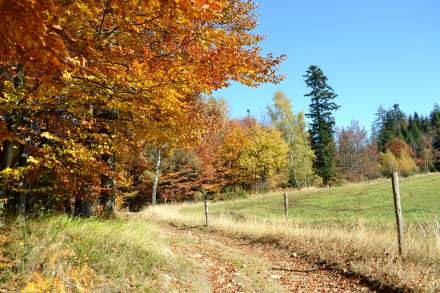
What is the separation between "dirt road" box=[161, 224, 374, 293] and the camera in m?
7.02

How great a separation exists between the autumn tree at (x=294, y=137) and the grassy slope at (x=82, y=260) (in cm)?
4313

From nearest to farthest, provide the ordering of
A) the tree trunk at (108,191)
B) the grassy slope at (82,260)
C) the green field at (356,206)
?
the grassy slope at (82,260) < the tree trunk at (108,191) < the green field at (356,206)

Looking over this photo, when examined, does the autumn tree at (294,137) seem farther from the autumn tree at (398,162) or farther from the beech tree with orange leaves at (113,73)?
the beech tree with orange leaves at (113,73)

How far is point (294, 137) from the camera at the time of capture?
5181 centimetres

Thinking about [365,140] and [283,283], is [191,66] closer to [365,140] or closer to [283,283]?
[283,283]

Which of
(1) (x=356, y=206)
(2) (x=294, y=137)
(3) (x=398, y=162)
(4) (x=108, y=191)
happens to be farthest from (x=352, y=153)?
(4) (x=108, y=191)

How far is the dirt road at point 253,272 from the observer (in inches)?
277

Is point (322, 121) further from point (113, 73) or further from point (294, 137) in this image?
point (113, 73)

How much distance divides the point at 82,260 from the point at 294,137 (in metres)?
47.7

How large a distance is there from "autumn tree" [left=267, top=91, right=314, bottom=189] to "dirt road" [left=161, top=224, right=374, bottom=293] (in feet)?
129

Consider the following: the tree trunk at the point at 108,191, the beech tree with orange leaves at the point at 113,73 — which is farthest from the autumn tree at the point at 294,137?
the beech tree with orange leaves at the point at 113,73

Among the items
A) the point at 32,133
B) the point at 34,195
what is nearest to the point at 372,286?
the point at 32,133

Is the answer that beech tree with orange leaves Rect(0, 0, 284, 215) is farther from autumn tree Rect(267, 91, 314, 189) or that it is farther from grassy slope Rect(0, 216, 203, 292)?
autumn tree Rect(267, 91, 314, 189)

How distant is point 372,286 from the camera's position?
262 inches
